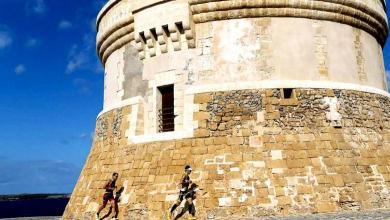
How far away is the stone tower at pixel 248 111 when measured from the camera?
30.0 ft

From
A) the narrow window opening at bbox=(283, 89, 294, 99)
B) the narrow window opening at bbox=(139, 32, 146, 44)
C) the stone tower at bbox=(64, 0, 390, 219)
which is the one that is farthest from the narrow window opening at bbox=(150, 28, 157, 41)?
the narrow window opening at bbox=(283, 89, 294, 99)

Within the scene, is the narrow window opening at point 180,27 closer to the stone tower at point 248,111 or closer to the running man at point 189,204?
the stone tower at point 248,111

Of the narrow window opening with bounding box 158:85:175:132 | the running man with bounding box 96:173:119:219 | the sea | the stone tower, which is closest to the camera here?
the stone tower

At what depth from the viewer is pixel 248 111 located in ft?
32.6

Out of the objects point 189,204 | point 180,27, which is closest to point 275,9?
point 180,27

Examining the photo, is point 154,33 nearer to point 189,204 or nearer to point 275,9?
point 275,9

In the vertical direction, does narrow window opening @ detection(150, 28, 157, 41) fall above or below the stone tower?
above

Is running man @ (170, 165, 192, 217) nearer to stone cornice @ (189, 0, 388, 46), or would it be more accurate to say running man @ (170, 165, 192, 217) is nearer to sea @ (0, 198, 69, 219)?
stone cornice @ (189, 0, 388, 46)

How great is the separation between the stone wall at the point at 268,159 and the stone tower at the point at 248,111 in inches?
1.0

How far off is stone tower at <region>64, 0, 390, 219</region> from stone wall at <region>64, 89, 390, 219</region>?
25 millimetres

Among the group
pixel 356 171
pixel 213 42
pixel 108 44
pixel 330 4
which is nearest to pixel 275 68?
pixel 213 42

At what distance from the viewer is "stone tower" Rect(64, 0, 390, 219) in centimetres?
916

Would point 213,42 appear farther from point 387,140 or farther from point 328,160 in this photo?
point 387,140

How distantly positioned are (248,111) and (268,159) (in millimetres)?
1271
